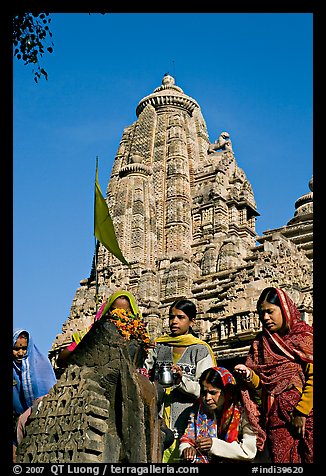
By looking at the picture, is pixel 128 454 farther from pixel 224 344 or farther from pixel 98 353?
pixel 224 344

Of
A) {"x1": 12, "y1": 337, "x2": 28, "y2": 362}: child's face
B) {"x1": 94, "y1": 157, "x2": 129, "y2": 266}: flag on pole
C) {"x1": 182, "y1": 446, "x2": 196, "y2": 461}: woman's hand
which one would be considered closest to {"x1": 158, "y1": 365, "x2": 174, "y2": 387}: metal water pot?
{"x1": 182, "y1": 446, "x2": 196, "y2": 461}: woman's hand

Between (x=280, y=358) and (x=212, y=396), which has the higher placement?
(x=280, y=358)

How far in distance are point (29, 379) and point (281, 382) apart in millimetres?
2492

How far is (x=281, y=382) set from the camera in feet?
21.2

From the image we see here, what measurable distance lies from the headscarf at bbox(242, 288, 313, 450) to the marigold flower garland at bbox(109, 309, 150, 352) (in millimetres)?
964

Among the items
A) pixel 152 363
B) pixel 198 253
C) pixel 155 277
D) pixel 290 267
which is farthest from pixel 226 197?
pixel 152 363

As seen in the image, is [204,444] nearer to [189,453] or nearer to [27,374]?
[189,453]

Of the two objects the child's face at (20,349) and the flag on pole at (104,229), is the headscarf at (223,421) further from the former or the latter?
the flag on pole at (104,229)

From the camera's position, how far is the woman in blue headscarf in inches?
294

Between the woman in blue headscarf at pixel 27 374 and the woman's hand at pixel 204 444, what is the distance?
182cm

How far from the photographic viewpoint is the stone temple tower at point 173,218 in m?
30.8

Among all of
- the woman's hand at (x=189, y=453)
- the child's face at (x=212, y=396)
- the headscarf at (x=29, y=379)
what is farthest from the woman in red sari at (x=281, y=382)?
the headscarf at (x=29, y=379)

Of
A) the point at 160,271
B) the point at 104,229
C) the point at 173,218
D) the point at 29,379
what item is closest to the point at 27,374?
the point at 29,379

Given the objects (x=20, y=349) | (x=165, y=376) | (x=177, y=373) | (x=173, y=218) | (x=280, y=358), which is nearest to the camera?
(x=280, y=358)
